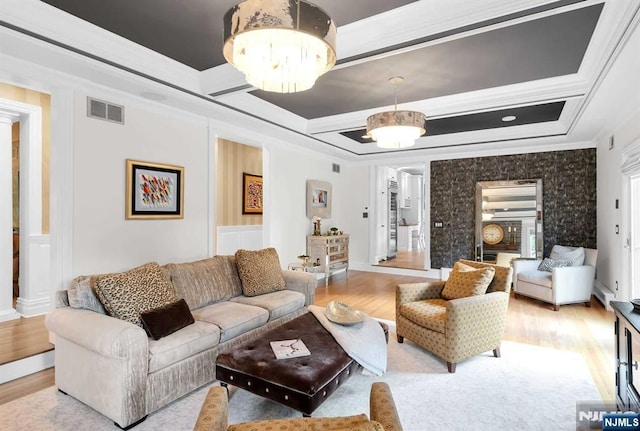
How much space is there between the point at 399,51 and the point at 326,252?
4271 mm

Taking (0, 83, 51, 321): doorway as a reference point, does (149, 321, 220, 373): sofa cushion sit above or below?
below

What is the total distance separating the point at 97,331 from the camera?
7.39ft

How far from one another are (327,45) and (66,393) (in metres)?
2.96

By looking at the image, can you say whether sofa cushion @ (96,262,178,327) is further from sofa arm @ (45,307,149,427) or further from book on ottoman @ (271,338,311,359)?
book on ottoman @ (271,338,311,359)

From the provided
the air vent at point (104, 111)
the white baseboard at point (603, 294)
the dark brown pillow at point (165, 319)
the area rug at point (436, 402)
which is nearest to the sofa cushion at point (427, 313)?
the area rug at point (436, 402)

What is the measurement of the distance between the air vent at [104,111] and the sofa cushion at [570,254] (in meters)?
6.14

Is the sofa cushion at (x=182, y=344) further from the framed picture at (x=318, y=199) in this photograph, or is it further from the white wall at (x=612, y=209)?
the white wall at (x=612, y=209)

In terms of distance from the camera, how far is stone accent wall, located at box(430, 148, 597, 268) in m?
5.83

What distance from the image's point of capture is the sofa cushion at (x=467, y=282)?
10.6 ft

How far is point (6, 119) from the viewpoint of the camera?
3943 mm

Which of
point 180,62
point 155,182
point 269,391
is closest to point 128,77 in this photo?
point 180,62

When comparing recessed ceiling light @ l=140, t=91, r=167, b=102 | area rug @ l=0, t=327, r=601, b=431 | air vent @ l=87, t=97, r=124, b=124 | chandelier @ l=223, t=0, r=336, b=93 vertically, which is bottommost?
area rug @ l=0, t=327, r=601, b=431

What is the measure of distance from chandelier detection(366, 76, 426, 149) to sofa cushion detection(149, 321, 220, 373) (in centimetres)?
233

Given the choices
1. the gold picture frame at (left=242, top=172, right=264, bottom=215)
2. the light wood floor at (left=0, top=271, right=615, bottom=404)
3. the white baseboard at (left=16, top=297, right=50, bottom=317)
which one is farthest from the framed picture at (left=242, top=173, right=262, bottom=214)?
the white baseboard at (left=16, top=297, right=50, bottom=317)
